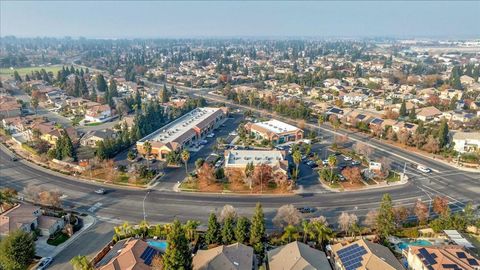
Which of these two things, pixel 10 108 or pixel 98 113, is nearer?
pixel 98 113

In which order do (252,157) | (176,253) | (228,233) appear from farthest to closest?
(252,157)
(228,233)
(176,253)

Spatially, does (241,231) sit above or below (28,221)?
above

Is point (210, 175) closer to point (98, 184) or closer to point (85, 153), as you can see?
point (98, 184)

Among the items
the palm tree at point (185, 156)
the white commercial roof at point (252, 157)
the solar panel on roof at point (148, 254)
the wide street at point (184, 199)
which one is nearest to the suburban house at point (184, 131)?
the palm tree at point (185, 156)

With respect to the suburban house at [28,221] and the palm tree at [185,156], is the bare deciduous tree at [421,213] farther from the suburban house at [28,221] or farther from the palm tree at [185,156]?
the suburban house at [28,221]

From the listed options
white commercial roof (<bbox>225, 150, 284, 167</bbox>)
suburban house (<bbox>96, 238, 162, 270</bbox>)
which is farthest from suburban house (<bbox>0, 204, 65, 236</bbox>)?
white commercial roof (<bbox>225, 150, 284, 167</bbox>)

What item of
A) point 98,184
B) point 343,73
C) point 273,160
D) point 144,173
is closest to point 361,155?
point 273,160

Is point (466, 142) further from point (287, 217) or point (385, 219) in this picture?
point (287, 217)

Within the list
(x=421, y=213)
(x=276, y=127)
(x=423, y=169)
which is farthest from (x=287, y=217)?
(x=276, y=127)
